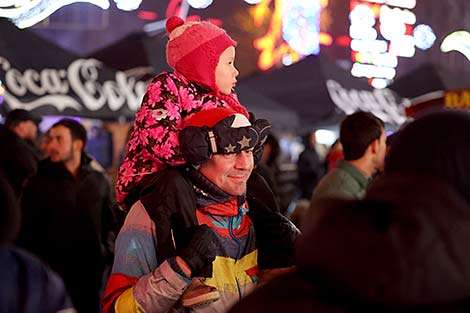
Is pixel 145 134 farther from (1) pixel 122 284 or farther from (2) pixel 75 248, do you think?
(2) pixel 75 248

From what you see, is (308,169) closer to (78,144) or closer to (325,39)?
(78,144)

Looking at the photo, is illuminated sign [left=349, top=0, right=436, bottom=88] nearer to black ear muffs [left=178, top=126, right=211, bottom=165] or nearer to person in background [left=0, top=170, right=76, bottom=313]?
black ear muffs [left=178, top=126, right=211, bottom=165]

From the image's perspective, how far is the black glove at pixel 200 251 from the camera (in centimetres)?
270

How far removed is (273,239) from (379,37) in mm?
24509

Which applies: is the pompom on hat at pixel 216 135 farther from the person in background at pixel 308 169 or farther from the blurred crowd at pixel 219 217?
the person in background at pixel 308 169

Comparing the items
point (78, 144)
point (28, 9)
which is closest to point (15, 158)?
point (78, 144)

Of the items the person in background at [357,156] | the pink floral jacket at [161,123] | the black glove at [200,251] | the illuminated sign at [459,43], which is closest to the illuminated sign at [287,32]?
the illuminated sign at [459,43]

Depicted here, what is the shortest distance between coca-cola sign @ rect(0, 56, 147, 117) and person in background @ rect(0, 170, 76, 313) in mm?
6260

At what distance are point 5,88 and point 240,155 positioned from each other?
18.0 ft

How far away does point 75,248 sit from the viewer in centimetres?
558

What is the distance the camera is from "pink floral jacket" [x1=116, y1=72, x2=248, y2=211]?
305 cm

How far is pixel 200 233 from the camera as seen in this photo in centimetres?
276

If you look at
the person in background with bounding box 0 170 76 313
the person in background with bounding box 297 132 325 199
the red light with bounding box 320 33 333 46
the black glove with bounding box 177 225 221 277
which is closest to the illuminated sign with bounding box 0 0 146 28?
the black glove with bounding box 177 225 221 277

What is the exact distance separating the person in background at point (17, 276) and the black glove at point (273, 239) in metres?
1.29
